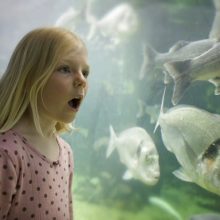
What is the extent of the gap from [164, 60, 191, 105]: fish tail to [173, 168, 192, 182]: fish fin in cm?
30

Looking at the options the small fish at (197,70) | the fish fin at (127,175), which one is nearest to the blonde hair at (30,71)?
the small fish at (197,70)

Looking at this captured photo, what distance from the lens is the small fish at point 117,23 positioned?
221 centimetres

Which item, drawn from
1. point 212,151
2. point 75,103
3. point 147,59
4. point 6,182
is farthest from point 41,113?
point 147,59

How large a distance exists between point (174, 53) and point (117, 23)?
0.47 m

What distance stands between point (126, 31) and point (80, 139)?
0.62 m

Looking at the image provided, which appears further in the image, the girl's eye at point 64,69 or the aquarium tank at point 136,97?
the aquarium tank at point 136,97

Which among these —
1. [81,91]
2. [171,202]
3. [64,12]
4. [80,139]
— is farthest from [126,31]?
[81,91]

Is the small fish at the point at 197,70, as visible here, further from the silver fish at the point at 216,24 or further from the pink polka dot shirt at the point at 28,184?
the pink polka dot shirt at the point at 28,184

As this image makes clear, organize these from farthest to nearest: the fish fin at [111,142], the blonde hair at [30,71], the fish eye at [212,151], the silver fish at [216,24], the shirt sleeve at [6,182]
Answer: the fish fin at [111,142], the silver fish at [216,24], the fish eye at [212,151], the blonde hair at [30,71], the shirt sleeve at [6,182]

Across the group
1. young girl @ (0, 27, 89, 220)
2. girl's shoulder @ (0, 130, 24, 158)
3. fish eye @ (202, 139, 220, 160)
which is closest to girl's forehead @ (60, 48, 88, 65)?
young girl @ (0, 27, 89, 220)

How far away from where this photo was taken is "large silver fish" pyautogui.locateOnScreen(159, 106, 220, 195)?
174 cm

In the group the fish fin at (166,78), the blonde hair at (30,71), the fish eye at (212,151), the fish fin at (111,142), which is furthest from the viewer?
the fish fin at (111,142)

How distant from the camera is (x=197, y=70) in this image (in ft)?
5.97

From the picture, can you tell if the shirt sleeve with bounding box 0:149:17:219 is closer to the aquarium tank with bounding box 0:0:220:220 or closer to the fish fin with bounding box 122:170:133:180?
the aquarium tank with bounding box 0:0:220:220
